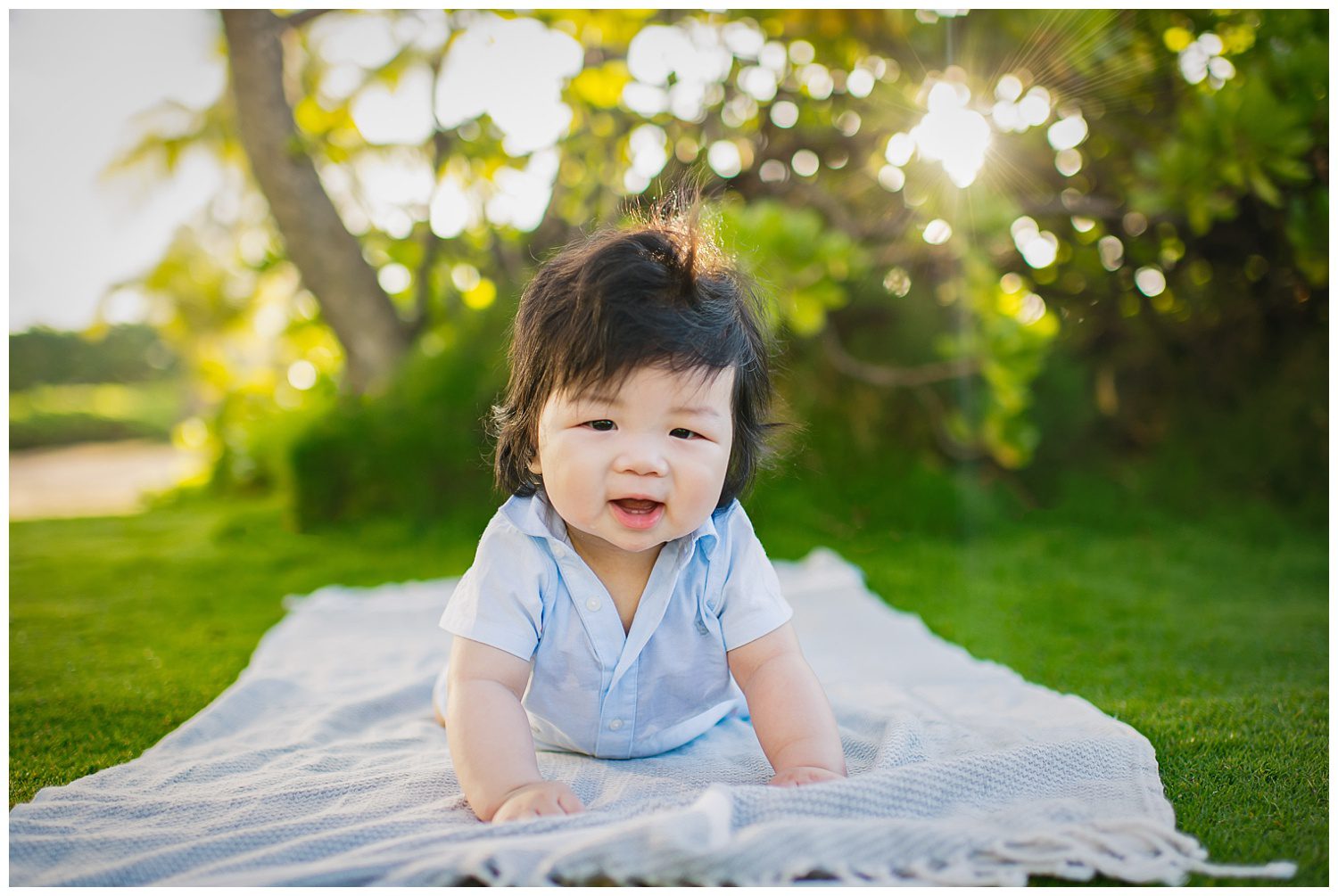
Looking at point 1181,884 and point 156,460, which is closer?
point 1181,884

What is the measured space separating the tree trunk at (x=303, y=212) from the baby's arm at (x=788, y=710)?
3.28 metres

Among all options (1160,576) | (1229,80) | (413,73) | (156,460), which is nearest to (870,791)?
(1160,576)

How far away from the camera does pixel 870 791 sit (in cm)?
128

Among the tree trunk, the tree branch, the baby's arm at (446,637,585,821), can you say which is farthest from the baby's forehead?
the tree branch

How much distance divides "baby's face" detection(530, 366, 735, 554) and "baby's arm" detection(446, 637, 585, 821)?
25 cm

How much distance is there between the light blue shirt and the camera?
59.4 inches

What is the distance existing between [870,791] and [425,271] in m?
3.82

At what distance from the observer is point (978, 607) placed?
282 centimetres

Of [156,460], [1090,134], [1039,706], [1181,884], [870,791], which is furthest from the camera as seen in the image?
[156,460]

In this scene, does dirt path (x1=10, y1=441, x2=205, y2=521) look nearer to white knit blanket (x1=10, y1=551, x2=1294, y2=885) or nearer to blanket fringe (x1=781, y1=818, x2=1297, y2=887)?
white knit blanket (x1=10, y1=551, x2=1294, y2=885)

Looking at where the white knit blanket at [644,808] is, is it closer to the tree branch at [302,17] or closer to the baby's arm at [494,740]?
the baby's arm at [494,740]

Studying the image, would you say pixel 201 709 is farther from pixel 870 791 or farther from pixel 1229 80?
pixel 1229 80

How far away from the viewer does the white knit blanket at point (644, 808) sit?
3.76ft

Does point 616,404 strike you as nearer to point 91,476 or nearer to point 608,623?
point 608,623
